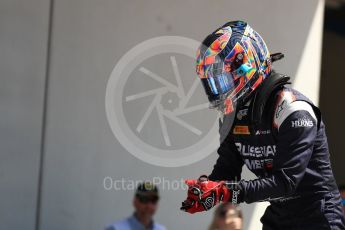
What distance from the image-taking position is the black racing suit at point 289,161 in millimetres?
2570

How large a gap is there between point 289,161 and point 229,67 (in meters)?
0.48

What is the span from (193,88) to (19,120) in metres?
1.59

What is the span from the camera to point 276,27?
6160mm

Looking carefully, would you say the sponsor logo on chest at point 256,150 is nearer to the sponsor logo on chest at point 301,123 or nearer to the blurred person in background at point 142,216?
the sponsor logo on chest at point 301,123

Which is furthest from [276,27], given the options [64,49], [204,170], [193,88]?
[64,49]

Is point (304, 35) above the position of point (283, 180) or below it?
above

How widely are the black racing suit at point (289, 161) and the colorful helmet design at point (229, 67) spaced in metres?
0.10

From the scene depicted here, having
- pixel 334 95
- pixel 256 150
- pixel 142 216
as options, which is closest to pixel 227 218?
pixel 256 150

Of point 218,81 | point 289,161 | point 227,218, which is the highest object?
point 218,81

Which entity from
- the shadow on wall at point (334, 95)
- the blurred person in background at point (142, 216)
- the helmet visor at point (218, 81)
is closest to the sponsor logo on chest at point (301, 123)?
the helmet visor at point (218, 81)

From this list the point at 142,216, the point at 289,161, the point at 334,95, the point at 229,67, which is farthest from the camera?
the point at 334,95

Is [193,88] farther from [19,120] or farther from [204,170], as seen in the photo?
[19,120]

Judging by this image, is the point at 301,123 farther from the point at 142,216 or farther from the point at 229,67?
the point at 142,216

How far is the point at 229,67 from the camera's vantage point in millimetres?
2736
